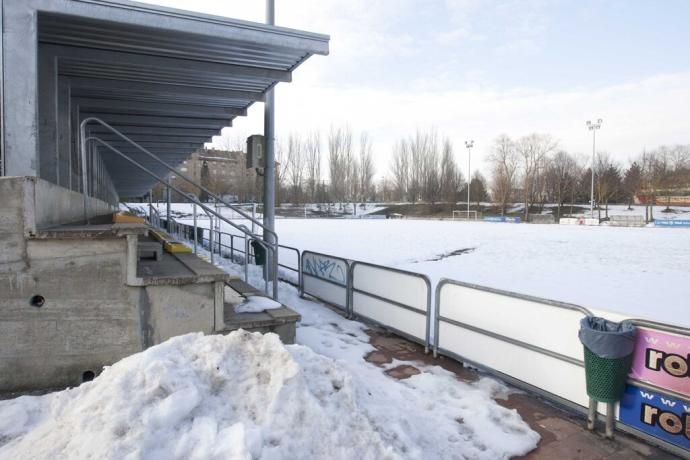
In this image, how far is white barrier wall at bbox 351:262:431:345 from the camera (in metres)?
5.61

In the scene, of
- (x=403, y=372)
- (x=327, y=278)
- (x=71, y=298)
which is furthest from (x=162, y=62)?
(x=403, y=372)

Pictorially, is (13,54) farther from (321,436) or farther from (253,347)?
(321,436)

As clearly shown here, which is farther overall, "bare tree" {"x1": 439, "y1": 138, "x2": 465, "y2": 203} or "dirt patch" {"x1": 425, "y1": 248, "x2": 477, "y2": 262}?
"bare tree" {"x1": 439, "y1": 138, "x2": 465, "y2": 203}

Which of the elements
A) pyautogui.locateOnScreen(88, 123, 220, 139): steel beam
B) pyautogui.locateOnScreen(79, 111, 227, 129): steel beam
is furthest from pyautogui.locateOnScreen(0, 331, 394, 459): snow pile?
pyautogui.locateOnScreen(88, 123, 220, 139): steel beam

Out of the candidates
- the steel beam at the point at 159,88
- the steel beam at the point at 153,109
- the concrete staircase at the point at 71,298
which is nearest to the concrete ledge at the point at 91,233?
the concrete staircase at the point at 71,298

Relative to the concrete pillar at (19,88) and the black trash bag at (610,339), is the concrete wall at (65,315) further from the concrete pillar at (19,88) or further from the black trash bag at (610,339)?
the black trash bag at (610,339)

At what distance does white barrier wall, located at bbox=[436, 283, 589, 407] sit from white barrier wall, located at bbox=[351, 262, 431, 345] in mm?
326

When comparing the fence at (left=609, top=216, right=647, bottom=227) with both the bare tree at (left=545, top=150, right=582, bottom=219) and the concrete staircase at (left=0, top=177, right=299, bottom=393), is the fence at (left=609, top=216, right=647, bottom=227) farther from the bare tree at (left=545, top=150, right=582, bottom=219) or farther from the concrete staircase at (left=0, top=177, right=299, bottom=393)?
the concrete staircase at (left=0, top=177, right=299, bottom=393)

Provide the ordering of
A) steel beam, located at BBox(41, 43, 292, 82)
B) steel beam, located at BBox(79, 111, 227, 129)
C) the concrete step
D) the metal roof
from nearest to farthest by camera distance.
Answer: the metal roof → the concrete step → steel beam, located at BBox(41, 43, 292, 82) → steel beam, located at BBox(79, 111, 227, 129)

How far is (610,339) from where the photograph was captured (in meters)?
3.40

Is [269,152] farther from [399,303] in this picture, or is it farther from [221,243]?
[221,243]

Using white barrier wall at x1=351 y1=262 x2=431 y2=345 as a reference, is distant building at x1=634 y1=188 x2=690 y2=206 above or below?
above

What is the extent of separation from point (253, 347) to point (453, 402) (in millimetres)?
1915

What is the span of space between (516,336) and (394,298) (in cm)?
196
